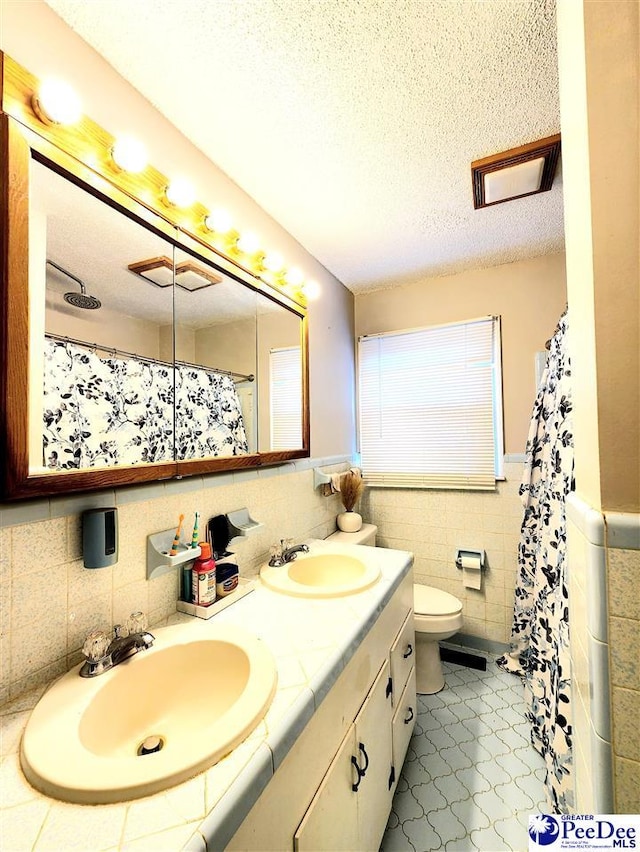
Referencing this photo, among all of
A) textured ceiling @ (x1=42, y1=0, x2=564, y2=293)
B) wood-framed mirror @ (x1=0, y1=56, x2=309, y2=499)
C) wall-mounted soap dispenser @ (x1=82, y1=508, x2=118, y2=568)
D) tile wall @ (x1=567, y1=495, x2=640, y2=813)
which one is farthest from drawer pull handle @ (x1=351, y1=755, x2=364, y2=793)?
textured ceiling @ (x1=42, y1=0, x2=564, y2=293)

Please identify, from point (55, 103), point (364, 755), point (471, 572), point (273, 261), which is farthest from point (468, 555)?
point (55, 103)

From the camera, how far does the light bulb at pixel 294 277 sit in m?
1.71

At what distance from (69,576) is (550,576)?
5.33 ft

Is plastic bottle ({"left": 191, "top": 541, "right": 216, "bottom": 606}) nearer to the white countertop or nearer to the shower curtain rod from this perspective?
the white countertop

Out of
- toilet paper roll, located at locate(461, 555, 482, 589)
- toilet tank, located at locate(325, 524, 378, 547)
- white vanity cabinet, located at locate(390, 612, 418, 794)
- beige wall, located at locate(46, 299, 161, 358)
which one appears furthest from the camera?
toilet paper roll, located at locate(461, 555, 482, 589)

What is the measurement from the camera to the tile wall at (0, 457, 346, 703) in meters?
0.75

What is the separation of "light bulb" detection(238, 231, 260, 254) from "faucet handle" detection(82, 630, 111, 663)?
1.35 metres

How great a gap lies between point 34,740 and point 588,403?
1.13m

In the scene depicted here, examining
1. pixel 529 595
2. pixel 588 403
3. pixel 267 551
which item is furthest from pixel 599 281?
pixel 529 595

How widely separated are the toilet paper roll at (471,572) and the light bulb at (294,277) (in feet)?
6.04

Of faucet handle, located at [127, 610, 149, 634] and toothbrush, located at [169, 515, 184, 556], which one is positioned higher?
toothbrush, located at [169, 515, 184, 556]

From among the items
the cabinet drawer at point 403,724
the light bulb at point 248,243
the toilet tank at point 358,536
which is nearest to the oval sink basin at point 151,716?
the cabinet drawer at point 403,724

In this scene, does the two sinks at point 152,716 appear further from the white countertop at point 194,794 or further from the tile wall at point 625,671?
the tile wall at point 625,671

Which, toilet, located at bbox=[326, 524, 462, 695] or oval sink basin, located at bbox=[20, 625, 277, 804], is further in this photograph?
toilet, located at bbox=[326, 524, 462, 695]
